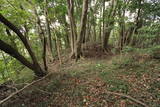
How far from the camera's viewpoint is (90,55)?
8.62 metres

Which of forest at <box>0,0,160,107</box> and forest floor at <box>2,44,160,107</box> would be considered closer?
forest floor at <box>2,44,160,107</box>

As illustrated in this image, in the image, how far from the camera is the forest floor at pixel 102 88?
362cm

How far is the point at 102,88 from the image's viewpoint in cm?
428

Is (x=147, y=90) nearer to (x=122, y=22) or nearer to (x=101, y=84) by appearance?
(x=101, y=84)

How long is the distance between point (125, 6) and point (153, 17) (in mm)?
1440

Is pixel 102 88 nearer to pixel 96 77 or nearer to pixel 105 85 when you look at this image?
pixel 105 85

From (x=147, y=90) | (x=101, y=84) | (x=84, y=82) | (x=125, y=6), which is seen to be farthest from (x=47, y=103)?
(x=125, y=6)

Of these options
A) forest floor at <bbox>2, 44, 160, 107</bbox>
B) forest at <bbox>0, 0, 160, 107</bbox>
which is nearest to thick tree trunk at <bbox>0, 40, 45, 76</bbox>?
forest at <bbox>0, 0, 160, 107</bbox>

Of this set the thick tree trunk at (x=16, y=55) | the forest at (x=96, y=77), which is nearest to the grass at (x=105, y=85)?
the forest at (x=96, y=77)

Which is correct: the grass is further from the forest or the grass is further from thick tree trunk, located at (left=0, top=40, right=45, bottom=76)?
thick tree trunk, located at (left=0, top=40, right=45, bottom=76)

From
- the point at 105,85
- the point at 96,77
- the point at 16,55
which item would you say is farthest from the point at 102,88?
the point at 16,55

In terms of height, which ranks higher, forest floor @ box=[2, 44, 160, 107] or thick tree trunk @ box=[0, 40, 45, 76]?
thick tree trunk @ box=[0, 40, 45, 76]

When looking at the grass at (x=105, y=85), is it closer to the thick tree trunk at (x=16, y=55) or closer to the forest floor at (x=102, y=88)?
the forest floor at (x=102, y=88)

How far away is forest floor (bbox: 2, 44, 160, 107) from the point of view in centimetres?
362
